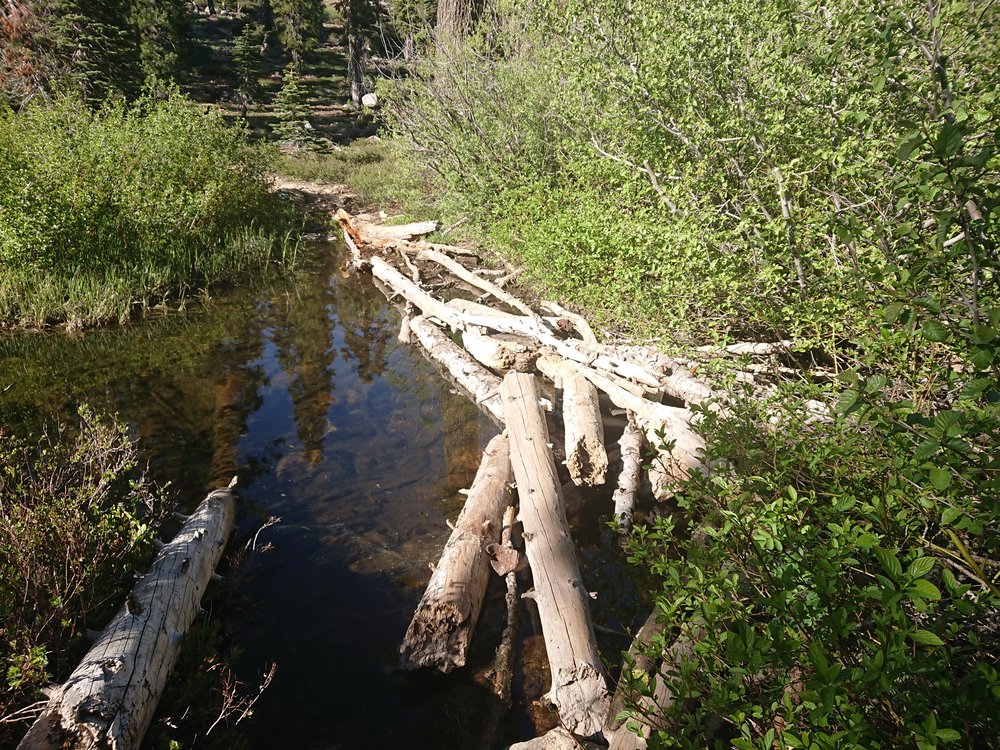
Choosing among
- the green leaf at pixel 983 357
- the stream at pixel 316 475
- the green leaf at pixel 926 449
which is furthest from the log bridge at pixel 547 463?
the green leaf at pixel 983 357

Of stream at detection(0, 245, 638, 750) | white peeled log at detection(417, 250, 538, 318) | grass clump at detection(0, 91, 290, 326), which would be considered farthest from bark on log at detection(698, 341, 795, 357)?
grass clump at detection(0, 91, 290, 326)

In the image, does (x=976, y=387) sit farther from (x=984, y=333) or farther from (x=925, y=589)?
(x=925, y=589)

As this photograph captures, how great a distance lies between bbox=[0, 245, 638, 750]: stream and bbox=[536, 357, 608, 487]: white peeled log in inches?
25.7

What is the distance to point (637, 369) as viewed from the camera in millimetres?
7113

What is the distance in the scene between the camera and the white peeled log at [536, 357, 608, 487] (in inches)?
233

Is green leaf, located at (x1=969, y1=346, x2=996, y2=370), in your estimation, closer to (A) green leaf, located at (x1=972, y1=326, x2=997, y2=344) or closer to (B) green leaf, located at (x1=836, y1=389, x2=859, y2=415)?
(A) green leaf, located at (x1=972, y1=326, x2=997, y2=344)

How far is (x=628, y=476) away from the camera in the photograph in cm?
589

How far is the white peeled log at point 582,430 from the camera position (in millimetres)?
5910

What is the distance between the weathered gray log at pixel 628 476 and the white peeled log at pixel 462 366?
1.89 meters

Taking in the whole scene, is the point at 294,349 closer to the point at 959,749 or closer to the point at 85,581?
the point at 85,581

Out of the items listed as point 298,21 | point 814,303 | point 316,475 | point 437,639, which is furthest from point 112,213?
point 298,21

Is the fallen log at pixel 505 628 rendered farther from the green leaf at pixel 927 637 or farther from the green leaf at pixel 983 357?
the green leaf at pixel 983 357

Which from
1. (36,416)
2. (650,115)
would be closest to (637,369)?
(650,115)

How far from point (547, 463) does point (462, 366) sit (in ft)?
11.1
